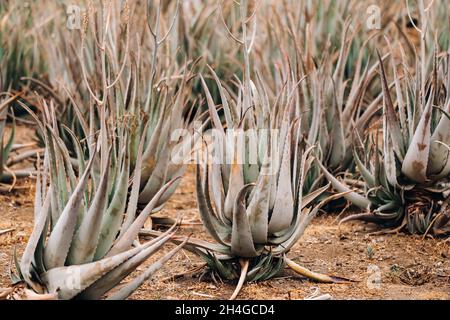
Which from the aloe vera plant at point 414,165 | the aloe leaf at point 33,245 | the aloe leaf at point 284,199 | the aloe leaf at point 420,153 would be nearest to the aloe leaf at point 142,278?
the aloe leaf at point 33,245

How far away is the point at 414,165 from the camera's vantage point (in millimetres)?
3928

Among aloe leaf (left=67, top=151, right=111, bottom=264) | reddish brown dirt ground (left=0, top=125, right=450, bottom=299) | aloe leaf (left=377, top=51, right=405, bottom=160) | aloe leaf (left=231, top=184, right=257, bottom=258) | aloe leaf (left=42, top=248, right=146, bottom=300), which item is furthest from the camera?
aloe leaf (left=377, top=51, right=405, bottom=160)

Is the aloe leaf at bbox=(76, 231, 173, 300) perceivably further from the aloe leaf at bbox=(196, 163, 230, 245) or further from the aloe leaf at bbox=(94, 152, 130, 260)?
the aloe leaf at bbox=(196, 163, 230, 245)

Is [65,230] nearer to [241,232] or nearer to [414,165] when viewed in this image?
[241,232]

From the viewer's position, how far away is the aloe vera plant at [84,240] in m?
2.70

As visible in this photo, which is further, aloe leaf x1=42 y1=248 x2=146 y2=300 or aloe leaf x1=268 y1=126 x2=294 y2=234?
aloe leaf x1=268 y1=126 x2=294 y2=234

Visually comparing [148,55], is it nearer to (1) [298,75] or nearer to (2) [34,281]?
(1) [298,75]

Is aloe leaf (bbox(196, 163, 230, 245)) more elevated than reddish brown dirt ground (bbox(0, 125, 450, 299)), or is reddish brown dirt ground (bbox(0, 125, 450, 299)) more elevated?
aloe leaf (bbox(196, 163, 230, 245))

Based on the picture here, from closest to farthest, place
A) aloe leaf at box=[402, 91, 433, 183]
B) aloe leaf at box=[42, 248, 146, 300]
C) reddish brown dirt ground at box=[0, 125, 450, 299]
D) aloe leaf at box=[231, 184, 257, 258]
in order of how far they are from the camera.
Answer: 1. aloe leaf at box=[42, 248, 146, 300]
2. aloe leaf at box=[231, 184, 257, 258]
3. reddish brown dirt ground at box=[0, 125, 450, 299]
4. aloe leaf at box=[402, 91, 433, 183]

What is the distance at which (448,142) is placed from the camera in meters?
3.92

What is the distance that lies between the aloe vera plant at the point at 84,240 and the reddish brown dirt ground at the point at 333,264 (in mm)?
407

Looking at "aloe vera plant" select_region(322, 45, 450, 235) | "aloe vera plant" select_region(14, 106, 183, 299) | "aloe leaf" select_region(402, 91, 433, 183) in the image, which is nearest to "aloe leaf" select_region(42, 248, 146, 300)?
"aloe vera plant" select_region(14, 106, 183, 299)

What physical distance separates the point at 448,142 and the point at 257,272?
1.18 m

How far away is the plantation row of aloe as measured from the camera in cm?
281
